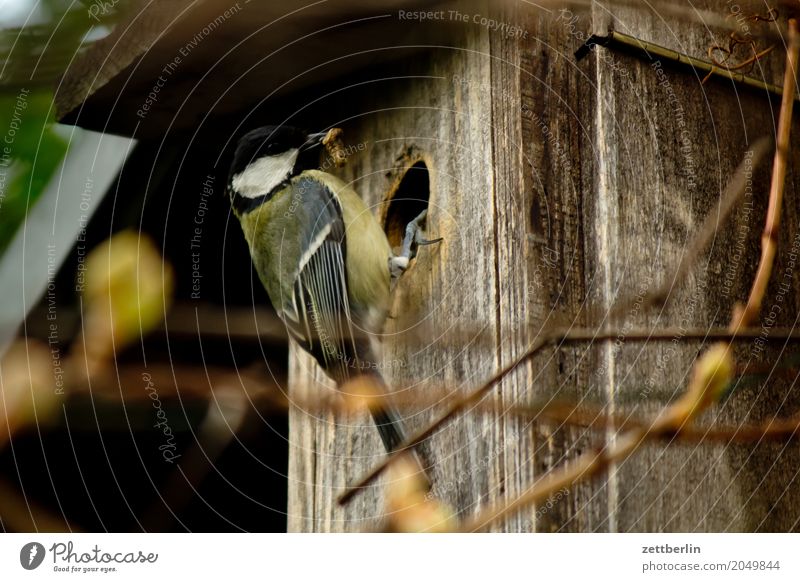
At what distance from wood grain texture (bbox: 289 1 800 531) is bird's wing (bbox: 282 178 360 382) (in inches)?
3.7

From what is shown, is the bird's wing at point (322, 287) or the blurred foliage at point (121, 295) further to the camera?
the bird's wing at point (322, 287)

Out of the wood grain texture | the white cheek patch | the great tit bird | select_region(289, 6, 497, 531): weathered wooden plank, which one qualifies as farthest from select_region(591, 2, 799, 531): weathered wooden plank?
the white cheek patch

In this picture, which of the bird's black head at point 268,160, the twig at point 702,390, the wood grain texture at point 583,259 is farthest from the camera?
the bird's black head at point 268,160

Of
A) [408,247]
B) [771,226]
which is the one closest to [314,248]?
[408,247]

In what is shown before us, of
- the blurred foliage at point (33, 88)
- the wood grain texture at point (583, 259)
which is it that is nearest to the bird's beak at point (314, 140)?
the wood grain texture at point (583, 259)

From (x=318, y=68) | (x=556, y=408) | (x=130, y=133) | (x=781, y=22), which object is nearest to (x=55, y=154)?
(x=130, y=133)

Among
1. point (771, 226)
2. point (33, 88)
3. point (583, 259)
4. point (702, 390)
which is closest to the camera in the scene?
point (702, 390)

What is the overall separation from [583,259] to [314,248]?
1.36 ft

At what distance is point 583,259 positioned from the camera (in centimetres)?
83

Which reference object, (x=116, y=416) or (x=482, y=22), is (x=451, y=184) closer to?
(x=482, y=22)

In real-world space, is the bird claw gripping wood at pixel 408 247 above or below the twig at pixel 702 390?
above

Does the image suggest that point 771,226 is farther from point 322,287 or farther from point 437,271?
point 322,287

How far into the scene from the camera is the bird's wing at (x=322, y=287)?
3.44 ft

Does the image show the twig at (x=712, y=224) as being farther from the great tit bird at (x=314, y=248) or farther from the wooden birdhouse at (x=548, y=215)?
the great tit bird at (x=314, y=248)
